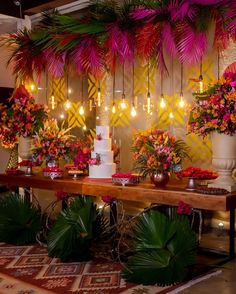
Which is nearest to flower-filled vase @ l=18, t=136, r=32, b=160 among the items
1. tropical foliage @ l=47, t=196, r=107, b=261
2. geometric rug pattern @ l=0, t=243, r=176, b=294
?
geometric rug pattern @ l=0, t=243, r=176, b=294

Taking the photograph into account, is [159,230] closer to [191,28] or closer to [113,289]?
[113,289]

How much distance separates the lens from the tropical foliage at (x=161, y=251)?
417 cm

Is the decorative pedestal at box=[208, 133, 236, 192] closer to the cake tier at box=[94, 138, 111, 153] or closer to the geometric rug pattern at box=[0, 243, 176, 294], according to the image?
the geometric rug pattern at box=[0, 243, 176, 294]

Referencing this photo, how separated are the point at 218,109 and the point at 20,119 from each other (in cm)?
300

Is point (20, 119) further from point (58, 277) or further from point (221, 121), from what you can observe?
point (221, 121)

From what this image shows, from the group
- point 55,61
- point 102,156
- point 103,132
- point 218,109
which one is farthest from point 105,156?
point 218,109

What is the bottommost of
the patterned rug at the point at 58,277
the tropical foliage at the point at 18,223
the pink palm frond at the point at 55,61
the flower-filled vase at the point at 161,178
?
the patterned rug at the point at 58,277

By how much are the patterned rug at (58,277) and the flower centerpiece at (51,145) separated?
1320 millimetres

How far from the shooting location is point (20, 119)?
21.4ft

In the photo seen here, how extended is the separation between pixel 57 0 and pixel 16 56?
109 cm

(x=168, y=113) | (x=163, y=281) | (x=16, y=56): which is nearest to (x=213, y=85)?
(x=163, y=281)

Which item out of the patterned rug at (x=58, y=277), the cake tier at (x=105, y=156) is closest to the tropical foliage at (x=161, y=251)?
the patterned rug at (x=58, y=277)

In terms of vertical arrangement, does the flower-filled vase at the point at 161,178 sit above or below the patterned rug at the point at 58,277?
above

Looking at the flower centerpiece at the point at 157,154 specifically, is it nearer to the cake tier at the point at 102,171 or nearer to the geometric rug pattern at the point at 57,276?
the cake tier at the point at 102,171
